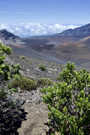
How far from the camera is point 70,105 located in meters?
Result: 6.67

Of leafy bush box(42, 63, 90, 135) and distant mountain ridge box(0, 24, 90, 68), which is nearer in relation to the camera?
leafy bush box(42, 63, 90, 135)

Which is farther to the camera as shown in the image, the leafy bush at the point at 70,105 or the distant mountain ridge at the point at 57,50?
the distant mountain ridge at the point at 57,50

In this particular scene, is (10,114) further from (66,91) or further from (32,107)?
(66,91)

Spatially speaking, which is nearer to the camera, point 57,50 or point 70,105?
point 70,105

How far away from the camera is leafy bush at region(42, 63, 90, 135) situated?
5.66 meters

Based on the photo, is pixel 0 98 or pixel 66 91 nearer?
pixel 66 91

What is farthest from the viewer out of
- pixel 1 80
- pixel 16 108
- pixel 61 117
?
pixel 16 108

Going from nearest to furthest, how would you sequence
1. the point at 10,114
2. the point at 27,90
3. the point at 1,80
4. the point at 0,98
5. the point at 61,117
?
the point at 61,117 → the point at 1,80 → the point at 0,98 → the point at 10,114 → the point at 27,90

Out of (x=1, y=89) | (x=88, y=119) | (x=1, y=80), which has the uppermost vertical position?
(x=1, y=80)

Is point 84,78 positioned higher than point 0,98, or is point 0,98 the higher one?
point 84,78

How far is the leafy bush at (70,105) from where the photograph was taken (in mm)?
5660

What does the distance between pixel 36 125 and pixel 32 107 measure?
7.35 ft

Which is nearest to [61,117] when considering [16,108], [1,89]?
[1,89]

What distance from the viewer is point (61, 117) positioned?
570cm
